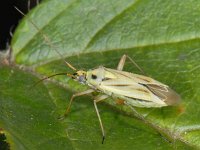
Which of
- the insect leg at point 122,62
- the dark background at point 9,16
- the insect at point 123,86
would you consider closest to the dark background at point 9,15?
the dark background at point 9,16

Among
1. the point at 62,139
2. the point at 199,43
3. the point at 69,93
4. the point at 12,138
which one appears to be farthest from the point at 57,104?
the point at 199,43

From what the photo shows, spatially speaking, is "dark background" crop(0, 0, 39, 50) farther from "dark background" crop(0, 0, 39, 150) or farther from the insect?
the insect

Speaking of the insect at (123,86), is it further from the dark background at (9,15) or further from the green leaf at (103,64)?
the dark background at (9,15)

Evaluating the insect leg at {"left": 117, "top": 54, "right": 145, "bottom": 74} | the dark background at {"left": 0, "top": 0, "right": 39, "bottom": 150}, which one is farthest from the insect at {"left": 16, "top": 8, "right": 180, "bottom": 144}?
the dark background at {"left": 0, "top": 0, "right": 39, "bottom": 150}

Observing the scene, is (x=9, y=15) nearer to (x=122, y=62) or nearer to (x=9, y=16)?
(x=9, y=16)

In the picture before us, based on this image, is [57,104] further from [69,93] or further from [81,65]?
[81,65]

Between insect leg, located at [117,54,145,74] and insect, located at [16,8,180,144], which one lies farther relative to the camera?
insect leg, located at [117,54,145,74]
